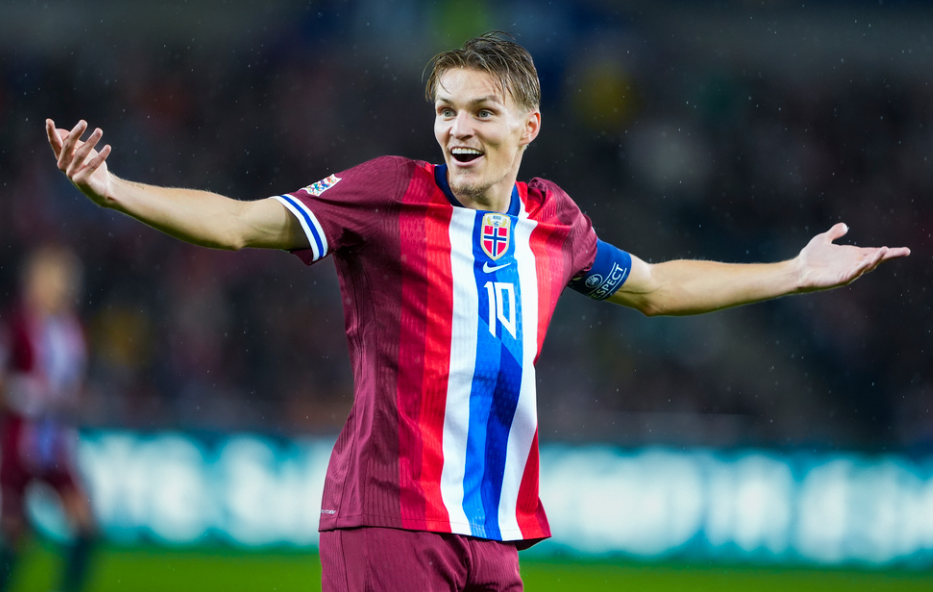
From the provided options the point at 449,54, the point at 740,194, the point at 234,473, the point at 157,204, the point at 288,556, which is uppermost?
the point at 740,194

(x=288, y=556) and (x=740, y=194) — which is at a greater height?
(x=740, y=194)

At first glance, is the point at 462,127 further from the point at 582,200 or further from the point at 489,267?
the point at 582,200

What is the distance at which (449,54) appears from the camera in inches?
114

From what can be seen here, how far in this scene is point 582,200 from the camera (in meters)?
12.2

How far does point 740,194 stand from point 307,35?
18.2 ft

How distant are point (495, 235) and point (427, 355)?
15.7 inches

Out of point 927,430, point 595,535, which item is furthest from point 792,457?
point 927,430

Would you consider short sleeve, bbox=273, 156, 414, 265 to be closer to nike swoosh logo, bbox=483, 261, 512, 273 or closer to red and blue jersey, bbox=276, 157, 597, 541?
red and blue jersey, bbox=276, 157, 597, 541

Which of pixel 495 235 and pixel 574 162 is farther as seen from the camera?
pixel 574 162

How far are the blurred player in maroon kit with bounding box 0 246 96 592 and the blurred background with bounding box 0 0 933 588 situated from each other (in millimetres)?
2550

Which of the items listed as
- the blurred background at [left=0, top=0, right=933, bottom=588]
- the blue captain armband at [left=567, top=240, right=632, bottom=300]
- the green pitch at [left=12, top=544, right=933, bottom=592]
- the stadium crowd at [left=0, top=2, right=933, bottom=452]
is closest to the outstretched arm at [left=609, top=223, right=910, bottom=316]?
the blue captain armband at [left=567, top=240, right=632, bottom=300]

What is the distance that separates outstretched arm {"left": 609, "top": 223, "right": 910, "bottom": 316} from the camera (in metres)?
3.38

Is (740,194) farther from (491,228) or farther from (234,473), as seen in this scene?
(491,228)

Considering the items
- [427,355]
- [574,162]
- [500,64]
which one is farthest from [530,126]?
[574,162]
